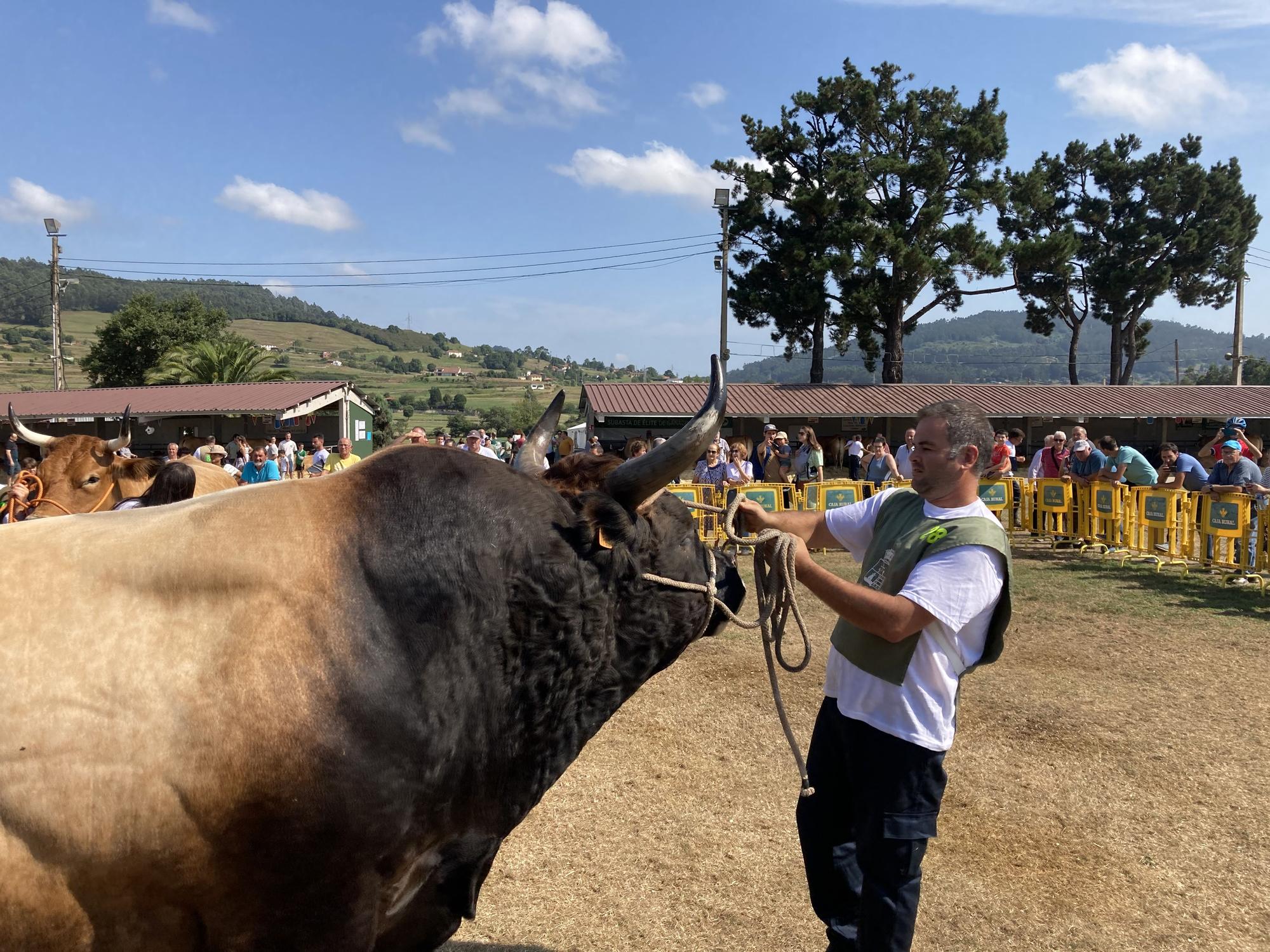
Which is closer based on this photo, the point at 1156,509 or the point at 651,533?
the point at 651,533

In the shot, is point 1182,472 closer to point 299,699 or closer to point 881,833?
point 881,833

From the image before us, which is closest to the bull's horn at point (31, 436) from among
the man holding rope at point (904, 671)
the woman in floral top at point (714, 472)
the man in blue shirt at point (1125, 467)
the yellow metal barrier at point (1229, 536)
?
the man holding rope at point (904, 671)

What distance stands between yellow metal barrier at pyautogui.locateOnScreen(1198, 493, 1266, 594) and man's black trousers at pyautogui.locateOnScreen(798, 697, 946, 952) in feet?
33.5

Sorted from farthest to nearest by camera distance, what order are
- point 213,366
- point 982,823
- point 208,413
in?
point 213,366
point 208,413
point 982,823

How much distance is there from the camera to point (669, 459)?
7.76 ft

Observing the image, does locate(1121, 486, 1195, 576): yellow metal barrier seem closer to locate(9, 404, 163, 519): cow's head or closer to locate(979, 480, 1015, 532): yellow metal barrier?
locate(979, 480, 1015, 532): yellow metal barrier

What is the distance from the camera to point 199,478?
677 centimetres

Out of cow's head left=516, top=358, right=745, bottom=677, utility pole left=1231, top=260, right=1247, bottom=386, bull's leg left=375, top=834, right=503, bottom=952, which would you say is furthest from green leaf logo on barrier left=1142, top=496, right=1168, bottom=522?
utility pole left=1231, top=260, right=1247, bottom=386

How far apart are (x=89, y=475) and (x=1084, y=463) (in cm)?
1388

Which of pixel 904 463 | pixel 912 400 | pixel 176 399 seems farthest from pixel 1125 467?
pixel 176 399

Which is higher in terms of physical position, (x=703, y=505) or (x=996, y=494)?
(x=703, y=505)

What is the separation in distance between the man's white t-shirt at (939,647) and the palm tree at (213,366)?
43.1 m

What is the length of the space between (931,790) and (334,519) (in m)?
2.03

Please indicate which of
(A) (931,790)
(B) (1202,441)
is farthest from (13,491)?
(B) (1202,441)
